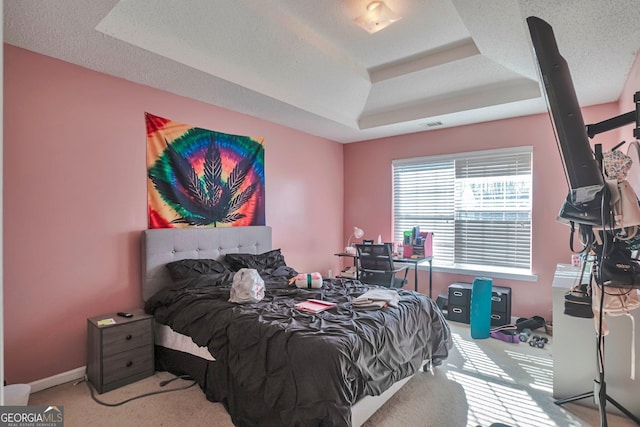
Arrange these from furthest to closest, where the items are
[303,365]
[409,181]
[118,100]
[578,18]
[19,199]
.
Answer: [409,181] < [118,100] < [19,199] < [578,18] < [303,365]

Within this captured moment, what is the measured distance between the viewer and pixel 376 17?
2516mm

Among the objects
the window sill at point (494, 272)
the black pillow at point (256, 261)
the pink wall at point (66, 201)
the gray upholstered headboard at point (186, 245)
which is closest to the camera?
the pink wall at point (66, 201)

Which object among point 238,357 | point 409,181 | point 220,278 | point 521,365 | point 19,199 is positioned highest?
point 409,181

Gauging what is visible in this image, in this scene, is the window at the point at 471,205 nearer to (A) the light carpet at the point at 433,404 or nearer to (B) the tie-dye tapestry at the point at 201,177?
(A) the light carpet at the point at 433,404

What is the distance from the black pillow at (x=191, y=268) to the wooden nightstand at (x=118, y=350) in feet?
1.36

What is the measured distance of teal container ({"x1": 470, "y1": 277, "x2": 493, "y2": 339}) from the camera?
11.4 feet

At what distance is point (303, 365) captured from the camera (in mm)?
1813

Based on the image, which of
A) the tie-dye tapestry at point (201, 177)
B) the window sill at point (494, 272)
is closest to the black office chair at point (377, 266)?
the window sill at point (494, 272)

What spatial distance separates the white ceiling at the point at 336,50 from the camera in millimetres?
2113

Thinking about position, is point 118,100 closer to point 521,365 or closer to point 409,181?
point 409,181

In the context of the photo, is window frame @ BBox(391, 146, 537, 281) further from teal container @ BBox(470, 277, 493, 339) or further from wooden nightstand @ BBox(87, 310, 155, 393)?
wooden nightstand @ BBox(87, 310, 155, 393)

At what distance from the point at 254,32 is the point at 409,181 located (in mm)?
2991

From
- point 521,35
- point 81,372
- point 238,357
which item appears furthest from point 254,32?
point 81,372

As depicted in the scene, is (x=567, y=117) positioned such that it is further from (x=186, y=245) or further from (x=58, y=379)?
(x=58, y=379)
